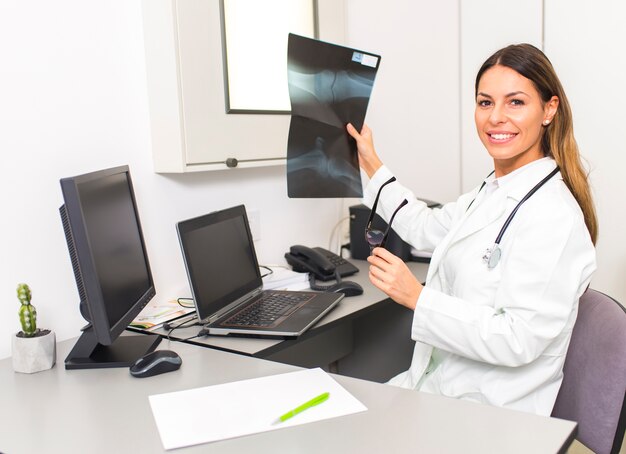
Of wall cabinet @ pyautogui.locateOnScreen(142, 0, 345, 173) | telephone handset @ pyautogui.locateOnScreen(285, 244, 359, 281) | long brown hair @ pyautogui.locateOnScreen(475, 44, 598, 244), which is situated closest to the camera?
long brown hair @ pyautogui.locateOnScreen(475, 44, 598, 244)

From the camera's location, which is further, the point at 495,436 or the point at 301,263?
the point at 301,263

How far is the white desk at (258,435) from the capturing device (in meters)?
0.93

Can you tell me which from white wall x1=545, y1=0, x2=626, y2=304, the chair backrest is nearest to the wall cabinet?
the chair backrest

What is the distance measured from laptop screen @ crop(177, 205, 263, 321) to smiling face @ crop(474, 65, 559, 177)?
792 mm

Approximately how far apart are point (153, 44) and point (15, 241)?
677 millimetres

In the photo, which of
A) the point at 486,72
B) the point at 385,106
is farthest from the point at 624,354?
the point at 385,106

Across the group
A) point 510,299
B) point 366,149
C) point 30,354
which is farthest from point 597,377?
point 30,354

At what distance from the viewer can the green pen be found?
3.31 feet

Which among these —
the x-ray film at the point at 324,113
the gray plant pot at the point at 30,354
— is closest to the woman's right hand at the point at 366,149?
the x-ray film at the point at 324,113

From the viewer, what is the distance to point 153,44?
171 centimetres

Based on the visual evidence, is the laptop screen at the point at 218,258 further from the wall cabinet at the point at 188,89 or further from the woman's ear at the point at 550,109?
the woman's ear at the point at 550,109

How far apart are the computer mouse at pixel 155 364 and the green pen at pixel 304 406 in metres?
0.36

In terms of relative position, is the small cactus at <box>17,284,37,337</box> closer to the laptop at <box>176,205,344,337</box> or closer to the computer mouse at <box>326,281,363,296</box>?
the laptop at <box>176,205,344,337</box>

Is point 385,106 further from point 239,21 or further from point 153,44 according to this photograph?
point 153,44
